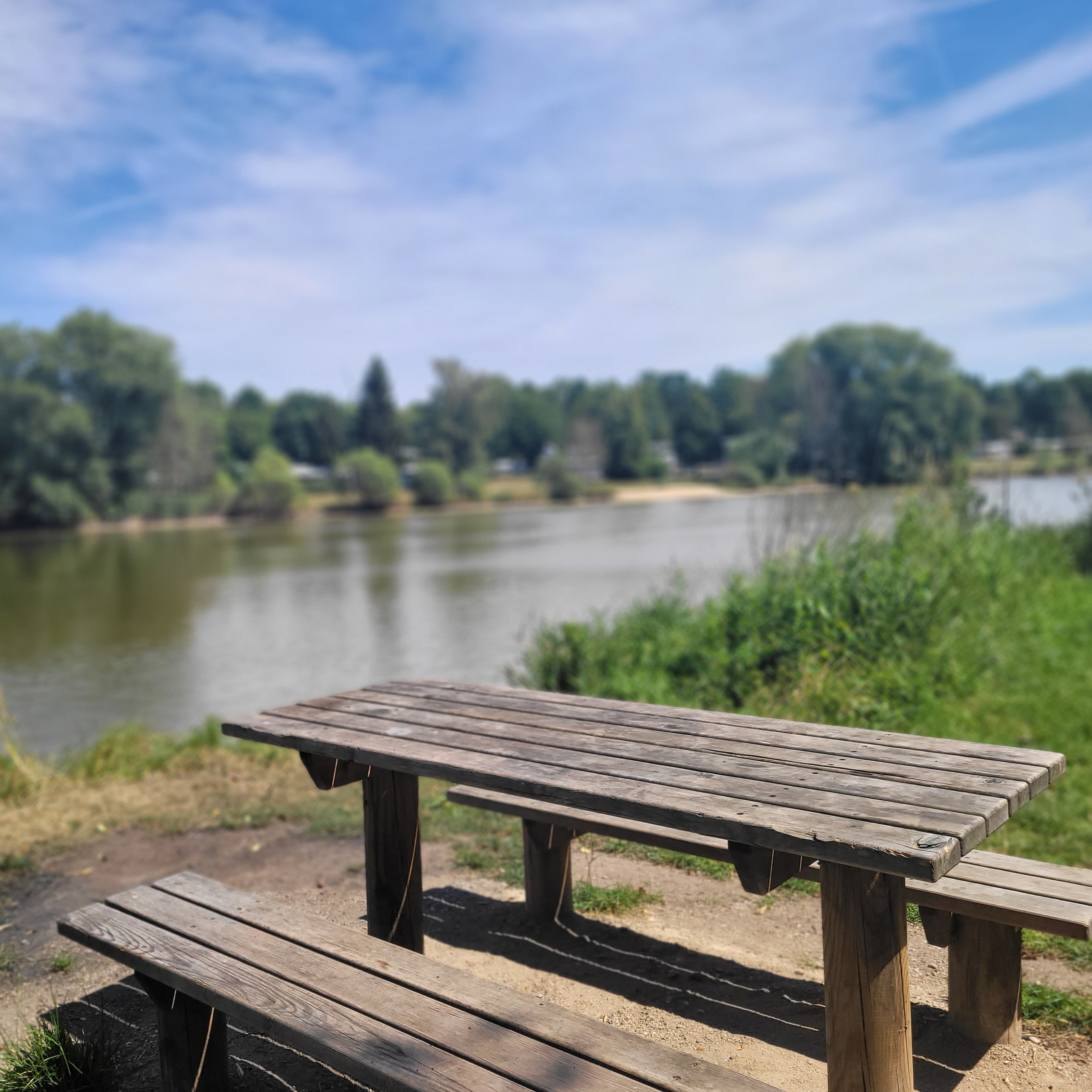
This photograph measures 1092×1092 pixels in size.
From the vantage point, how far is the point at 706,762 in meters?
2.21

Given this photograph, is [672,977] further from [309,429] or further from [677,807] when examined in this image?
[309,429]

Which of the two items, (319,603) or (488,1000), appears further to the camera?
(319,603)

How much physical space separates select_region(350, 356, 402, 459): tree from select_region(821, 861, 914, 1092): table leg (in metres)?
68.6

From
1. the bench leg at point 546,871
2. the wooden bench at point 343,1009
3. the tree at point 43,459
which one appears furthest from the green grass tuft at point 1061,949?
the tree at point 43,459

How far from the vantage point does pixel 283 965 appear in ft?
7.16

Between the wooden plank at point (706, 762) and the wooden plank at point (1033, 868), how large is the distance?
795mm

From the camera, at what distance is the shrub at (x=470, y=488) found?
6134 centimetres

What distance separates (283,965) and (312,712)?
93cm

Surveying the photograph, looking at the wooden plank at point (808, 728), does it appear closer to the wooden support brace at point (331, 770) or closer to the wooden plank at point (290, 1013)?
the wooden support brace at point (331, 770)

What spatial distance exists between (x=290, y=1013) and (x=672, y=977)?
1.35 meters

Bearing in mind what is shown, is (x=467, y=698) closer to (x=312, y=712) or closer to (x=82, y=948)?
(x=312, y=712)

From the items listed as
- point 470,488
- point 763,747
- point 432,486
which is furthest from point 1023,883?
point 470,488

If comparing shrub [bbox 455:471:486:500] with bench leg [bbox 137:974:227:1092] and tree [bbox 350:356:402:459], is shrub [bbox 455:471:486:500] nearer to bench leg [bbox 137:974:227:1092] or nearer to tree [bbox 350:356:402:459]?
tree [bbox 350:356:402:459]

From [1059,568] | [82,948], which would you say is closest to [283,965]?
[82,948]
